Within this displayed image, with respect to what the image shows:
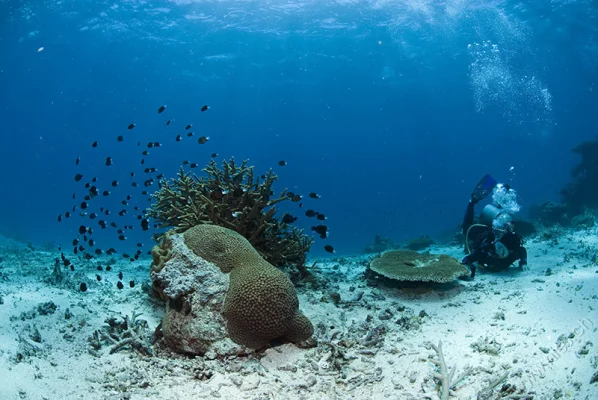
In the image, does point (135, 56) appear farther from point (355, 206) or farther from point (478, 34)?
point (355, 206)

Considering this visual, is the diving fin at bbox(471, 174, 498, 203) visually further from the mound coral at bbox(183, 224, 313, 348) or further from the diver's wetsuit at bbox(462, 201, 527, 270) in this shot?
the mound coral at bbox(183, 224, 313, 348)

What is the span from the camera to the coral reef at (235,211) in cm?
654

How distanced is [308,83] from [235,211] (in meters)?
54.4

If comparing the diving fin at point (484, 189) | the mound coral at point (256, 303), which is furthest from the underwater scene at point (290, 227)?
the diving fin at point (484, 189)

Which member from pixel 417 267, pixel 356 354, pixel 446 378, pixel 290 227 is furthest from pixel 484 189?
pixel 446 378

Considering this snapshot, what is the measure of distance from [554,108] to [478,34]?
4940cm

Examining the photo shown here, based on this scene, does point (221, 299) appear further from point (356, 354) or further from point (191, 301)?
point (356, 354)

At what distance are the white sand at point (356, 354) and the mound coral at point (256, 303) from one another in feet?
0.87

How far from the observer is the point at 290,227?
7.61 meters

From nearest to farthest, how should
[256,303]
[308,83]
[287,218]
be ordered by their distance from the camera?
[256,303]
[287,218]
[308,83]

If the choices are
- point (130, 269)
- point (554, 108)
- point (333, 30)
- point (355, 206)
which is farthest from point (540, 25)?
point (355, 206)

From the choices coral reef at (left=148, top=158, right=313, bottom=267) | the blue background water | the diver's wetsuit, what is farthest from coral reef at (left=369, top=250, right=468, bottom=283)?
the blue background water

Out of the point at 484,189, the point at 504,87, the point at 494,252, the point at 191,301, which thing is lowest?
the point at 504,87

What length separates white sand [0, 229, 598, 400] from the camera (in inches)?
147
